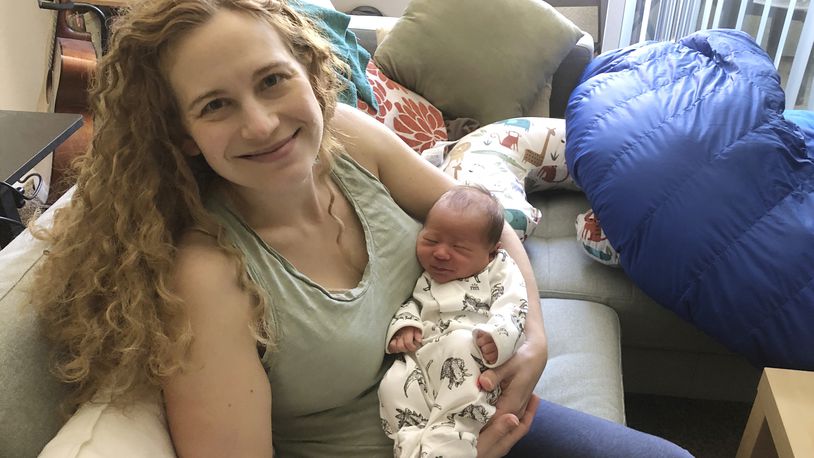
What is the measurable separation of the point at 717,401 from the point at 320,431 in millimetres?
1395

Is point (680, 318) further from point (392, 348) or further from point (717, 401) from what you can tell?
point (392, 348)

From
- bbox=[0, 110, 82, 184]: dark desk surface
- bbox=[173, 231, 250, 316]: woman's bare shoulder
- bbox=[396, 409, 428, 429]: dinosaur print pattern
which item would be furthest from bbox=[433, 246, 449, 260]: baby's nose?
bbox=[0, 110, 82, 184]: dark desk surface

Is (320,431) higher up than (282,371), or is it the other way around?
(282,371)

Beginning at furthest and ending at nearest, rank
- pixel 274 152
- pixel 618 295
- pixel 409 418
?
pixel 618 295 → pixel 409 418 → pixel 274 152

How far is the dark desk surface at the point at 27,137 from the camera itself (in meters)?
1.34

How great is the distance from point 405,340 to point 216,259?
33 cm

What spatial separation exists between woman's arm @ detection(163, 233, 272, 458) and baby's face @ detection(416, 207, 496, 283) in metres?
0.37

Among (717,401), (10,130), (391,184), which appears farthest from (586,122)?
(10,130)

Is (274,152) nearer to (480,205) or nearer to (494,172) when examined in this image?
(480,205)

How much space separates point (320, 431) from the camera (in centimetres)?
103

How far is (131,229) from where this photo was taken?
0.90 metres

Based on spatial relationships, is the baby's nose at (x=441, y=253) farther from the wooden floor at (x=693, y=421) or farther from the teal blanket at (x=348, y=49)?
Result: the wooden floor at (x=693, y=421)

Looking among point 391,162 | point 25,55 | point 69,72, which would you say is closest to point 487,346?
point 391,162

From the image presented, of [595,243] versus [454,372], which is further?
[595,243]
